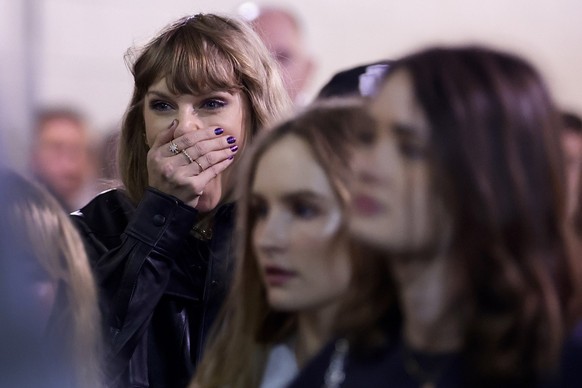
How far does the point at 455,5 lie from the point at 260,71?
10.2 feet

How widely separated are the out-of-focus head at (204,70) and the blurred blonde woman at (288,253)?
1.75ft

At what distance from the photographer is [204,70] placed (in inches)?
81.5

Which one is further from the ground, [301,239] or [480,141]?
[480,141]

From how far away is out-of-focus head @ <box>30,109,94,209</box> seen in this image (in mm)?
3830

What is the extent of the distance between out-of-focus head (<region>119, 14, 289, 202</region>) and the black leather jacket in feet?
0.63

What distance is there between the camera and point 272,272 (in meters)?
1.49

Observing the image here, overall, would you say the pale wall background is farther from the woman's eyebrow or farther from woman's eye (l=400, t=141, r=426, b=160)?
woman's eye (l=400, t=141, r=426, b=160)

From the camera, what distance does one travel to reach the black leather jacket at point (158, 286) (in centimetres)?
196

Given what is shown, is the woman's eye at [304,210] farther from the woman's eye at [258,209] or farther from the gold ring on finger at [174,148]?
the gold ring on finger at [174,148]

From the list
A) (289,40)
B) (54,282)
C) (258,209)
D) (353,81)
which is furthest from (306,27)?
(258,209)

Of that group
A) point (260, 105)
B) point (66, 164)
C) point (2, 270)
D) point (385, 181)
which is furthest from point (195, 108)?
point (66, 164)

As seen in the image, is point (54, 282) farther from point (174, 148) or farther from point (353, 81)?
point (353, 81)

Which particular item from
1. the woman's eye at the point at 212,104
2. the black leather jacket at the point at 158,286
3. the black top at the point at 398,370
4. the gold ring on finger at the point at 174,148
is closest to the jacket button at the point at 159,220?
the black leather jacket at the point at 158,286

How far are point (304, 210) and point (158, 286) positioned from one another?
22.5 inches
